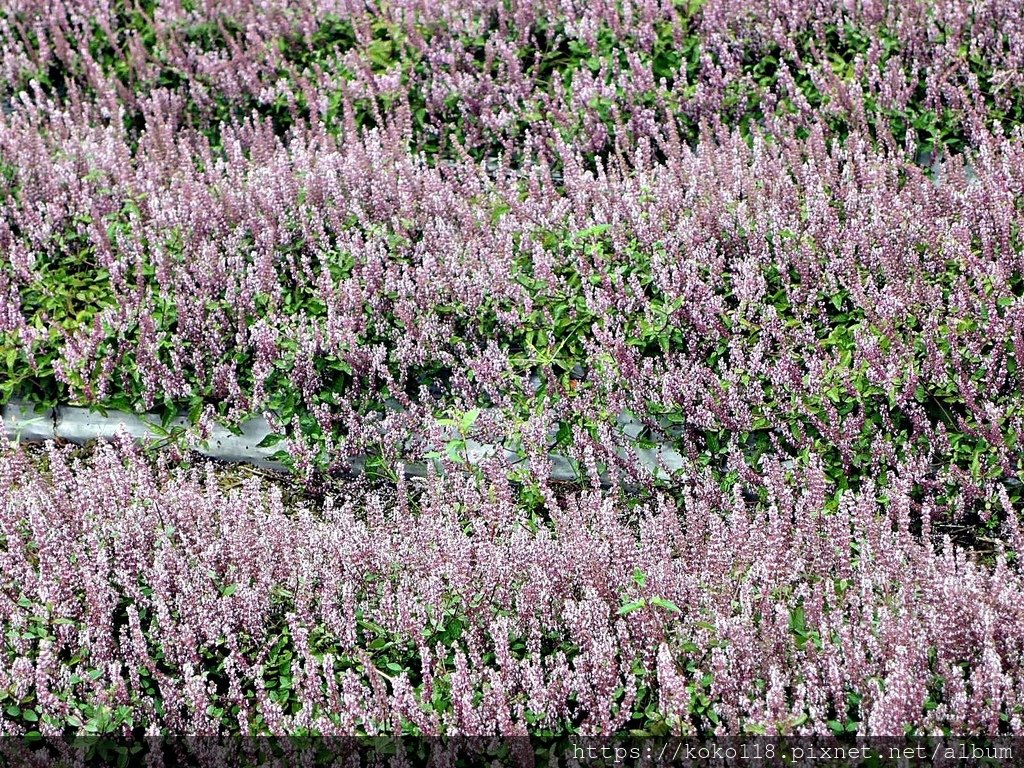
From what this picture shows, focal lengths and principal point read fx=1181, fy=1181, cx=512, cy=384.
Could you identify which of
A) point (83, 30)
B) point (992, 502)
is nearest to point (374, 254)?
point (992, 502)

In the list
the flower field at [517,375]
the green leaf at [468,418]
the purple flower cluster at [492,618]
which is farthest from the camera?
the green leaf at [468,418]

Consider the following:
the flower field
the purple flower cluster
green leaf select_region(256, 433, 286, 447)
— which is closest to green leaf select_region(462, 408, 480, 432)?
the flower field

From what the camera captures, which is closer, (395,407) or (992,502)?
(992,502)

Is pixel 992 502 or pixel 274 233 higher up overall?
pixel 274 233

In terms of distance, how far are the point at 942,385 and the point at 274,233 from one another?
3.33 m

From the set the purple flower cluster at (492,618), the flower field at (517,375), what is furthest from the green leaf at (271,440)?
the purple flower cluster at (492,618)

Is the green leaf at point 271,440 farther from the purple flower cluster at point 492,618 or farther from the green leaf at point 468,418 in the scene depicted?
the green leaf at point 468,418

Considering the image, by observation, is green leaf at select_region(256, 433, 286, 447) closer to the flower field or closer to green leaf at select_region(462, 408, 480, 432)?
the flower field

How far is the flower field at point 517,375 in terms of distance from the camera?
11.6ft

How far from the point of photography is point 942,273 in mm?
5195

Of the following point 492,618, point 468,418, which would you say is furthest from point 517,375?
point 492,618

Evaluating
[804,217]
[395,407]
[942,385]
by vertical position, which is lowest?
[395,407]

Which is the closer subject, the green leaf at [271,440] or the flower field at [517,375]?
the flower field at [517,375]

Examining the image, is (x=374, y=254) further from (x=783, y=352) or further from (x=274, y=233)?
(x=783, y=352)
